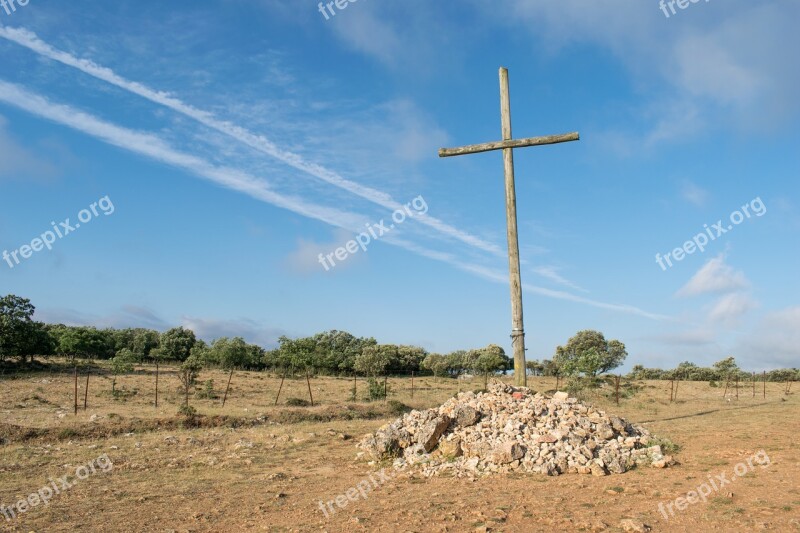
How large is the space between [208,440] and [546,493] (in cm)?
977

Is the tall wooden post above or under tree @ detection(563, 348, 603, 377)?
above

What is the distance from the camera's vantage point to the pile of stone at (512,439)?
9.17 metres

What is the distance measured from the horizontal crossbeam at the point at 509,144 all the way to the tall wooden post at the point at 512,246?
0.50 feet

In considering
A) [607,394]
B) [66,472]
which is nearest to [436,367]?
[607,394]

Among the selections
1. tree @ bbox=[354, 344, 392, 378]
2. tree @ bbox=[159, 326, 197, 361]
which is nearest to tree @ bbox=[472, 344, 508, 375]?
tree @ bbox=[354, 344, 392, 378]

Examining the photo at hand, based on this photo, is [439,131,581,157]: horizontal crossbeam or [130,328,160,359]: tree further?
[130,328,160,359]: tree

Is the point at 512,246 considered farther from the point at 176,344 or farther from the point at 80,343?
the point at 176,344

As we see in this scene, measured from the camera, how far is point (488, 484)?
8484 millimetres

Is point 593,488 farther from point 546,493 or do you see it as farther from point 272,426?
point 272,426

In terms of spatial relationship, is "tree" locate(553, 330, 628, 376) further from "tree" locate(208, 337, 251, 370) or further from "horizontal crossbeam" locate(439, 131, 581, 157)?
"horizontal crossbeam" locate(439, 131, 581, 157)

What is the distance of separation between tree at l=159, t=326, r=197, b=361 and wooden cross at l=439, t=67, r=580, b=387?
202ft

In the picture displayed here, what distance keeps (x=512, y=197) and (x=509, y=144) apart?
123 centimetres

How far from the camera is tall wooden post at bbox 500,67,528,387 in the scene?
1209cm

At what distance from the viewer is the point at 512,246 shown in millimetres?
12469
